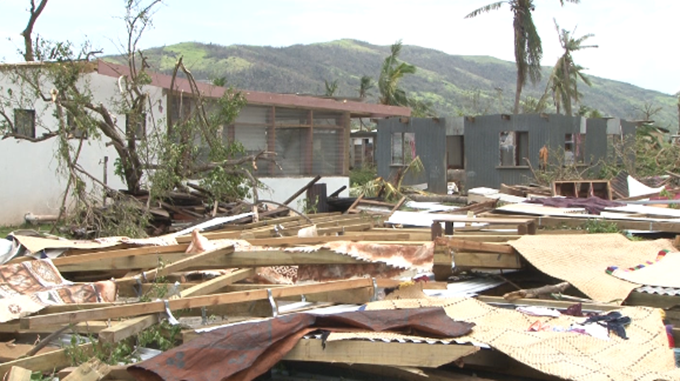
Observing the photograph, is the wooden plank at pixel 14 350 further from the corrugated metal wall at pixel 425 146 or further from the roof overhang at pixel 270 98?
the corrugated metal wall at pixel 425 146

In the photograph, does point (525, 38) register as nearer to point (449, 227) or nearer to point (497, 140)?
point (497, 140)

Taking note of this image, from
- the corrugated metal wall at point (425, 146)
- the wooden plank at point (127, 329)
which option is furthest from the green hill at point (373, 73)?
the wooden plank at point (127, 329)

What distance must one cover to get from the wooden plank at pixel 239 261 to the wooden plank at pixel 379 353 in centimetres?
216

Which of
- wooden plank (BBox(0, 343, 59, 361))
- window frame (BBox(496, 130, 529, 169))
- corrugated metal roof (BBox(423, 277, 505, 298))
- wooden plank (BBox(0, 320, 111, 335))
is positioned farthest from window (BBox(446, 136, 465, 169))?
wooden plank (BBox(0, 343, 59, 361))

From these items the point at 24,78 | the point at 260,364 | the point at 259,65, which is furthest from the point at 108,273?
the point at 259,65

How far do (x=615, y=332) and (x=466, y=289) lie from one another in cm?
163

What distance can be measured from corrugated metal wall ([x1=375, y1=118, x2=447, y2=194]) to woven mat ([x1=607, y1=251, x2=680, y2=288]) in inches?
694

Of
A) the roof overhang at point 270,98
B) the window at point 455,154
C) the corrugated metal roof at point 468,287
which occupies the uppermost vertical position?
the roof overhang at point 270,98

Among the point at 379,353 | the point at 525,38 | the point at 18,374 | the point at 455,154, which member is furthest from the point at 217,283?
the point at 525,38

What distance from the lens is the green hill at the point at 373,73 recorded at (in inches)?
3683

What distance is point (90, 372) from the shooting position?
13.1 feet

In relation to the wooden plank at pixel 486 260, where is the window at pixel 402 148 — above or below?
above

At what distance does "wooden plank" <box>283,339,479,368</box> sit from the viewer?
3830 millimetres

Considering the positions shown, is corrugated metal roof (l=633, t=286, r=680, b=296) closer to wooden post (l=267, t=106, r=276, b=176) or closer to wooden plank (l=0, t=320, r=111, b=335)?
wooden plank (l=0, t=320, r=111, b=335)
